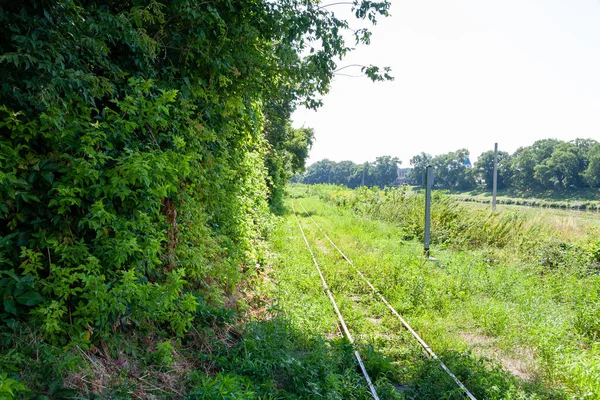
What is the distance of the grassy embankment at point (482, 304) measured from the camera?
4.82 meters

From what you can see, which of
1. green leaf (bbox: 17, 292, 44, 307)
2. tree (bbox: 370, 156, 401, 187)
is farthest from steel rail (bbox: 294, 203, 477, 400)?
tree (bbox: 370, 156, 401, 187)

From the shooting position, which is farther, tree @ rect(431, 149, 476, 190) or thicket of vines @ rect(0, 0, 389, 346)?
tree @ rect(431, 149, 476, 190)

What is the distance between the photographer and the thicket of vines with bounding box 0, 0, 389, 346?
308 centimetres

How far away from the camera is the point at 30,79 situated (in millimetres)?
3045

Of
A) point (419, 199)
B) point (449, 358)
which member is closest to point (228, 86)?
point (449, 358)

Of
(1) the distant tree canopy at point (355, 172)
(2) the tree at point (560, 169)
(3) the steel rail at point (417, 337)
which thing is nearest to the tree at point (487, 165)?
(2) the tree at point (560, 169)

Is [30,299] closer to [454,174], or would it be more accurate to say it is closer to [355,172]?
[454,174]

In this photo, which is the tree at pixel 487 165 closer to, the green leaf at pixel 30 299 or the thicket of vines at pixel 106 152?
the thicket of vines at pixel 106 152

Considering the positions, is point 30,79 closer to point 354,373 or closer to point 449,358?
point 354,373

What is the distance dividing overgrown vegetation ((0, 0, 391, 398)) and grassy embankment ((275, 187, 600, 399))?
112 inches

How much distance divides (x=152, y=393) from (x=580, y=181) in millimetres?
73665

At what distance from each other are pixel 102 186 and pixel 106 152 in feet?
1.33

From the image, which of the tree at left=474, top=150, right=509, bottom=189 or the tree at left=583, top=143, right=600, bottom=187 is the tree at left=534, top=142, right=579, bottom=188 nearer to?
the tree at left=583, top=143, right=600, bottom=187

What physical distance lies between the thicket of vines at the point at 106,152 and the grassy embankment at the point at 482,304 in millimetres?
2992
